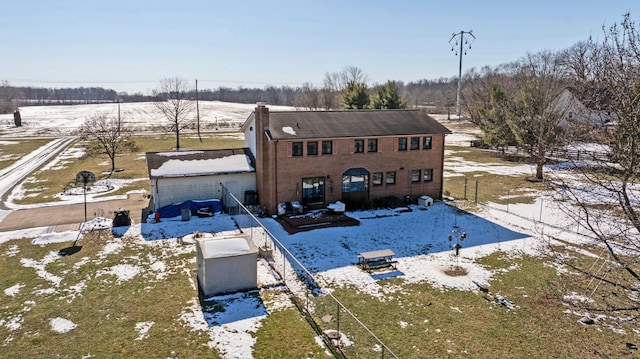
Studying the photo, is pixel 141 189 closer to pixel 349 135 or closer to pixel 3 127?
pixel 349 135

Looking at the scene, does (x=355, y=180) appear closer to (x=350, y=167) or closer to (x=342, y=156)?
(x=350, y=167)

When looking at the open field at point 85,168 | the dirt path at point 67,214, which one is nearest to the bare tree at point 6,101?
the open field at point 85,168

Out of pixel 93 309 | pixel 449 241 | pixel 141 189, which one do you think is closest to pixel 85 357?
pixel 93 309

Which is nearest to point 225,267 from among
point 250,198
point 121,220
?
point 121,220

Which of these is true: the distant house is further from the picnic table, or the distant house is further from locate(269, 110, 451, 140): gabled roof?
the picnic table

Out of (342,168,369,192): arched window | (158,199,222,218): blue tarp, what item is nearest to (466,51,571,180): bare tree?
(342,168,369,192): arched window

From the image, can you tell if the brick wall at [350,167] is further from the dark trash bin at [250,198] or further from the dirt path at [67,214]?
the dirt path at [67,214]

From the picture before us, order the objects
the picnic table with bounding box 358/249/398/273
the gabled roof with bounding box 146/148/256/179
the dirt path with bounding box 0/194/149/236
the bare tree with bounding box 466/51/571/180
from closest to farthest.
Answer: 1. the picnic table with bounding box 358/249/398/273
2. the dirt path with bounding box 0/194/149/236
3. the gabled roof with bounding box 146/148/256/179
4. the bare tree with bounding box 466/51/571/180
